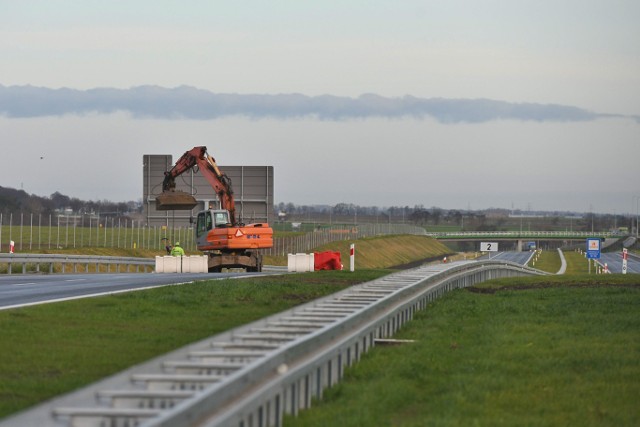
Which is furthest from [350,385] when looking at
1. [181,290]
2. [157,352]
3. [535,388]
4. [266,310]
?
[181,290]

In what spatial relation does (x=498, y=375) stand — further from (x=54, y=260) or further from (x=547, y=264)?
(x=547, y=264)

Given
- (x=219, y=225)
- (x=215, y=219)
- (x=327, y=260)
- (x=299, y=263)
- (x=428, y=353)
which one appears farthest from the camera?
(x=299, y=263)

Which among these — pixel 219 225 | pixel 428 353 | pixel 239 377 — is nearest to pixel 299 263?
pixel 219 225

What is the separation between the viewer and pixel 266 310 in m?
21.8

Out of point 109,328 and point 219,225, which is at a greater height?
point 219,225

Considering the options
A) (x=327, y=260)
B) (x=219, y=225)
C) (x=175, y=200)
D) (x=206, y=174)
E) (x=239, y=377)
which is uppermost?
(x=206, y=174)

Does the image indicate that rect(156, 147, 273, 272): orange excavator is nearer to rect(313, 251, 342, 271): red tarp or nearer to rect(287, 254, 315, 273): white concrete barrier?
rect(287, 254, 315, 273): white concrete barrier

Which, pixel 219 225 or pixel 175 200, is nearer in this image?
pixel 175 200

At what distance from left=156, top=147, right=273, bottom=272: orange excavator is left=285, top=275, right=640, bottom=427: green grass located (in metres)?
29.2

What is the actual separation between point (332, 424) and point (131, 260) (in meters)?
49.4

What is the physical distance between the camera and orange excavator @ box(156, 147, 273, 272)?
50219 millimetres

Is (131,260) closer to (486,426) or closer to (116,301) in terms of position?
(116,301)

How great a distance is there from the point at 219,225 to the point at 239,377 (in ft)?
139

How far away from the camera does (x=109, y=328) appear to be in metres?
18.0
